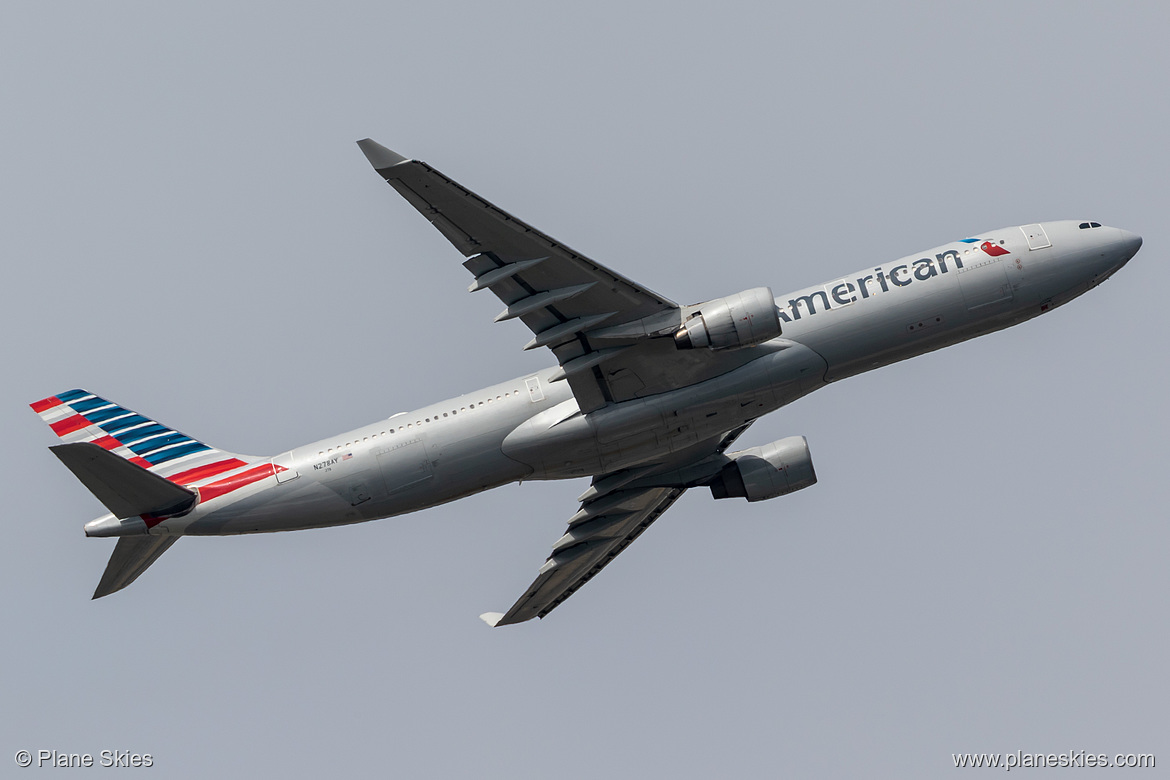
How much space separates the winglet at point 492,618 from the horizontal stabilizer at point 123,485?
1390cm

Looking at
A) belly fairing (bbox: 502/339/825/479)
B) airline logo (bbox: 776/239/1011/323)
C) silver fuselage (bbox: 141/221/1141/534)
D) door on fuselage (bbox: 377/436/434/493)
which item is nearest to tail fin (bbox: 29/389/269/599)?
silver fuselage (bbox: 141/221/1141/534)

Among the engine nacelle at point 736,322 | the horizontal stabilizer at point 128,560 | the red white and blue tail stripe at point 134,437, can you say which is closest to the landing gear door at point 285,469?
the red white and blue tail stripe at point 134,437

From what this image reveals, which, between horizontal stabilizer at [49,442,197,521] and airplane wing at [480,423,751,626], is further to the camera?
airplane wing at [480,423,751,626]

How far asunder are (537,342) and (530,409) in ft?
9.15

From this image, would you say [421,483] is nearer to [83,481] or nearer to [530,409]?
[530,409]

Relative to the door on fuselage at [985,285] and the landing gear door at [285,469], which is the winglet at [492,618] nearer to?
the landing gear door at [285,469]

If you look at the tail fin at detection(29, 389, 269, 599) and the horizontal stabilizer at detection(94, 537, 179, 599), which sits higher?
the tail fin at detection(29, 389, 269, 599)

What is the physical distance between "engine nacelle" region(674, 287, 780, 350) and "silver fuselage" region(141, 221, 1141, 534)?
1290 mm

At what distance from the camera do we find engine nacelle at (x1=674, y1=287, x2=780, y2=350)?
37.8m

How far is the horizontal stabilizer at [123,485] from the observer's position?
125 ft

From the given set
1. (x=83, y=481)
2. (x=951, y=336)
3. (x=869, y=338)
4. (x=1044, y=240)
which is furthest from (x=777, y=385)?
(x=83, y=481)

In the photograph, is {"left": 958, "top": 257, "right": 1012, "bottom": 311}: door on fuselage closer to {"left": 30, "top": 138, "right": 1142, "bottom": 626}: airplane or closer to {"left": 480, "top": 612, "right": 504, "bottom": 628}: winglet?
{"left": 30, "top": 138, "right": 1142, "bottom": 626}: airplane

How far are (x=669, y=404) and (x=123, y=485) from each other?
17606 mm

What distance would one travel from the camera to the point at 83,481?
39031 mm
